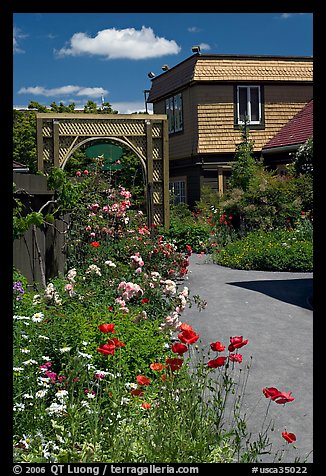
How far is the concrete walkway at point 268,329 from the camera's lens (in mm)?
5504

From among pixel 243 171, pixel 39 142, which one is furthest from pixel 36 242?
pixel 243 171

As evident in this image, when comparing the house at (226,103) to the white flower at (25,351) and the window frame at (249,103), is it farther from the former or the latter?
the white flower at (25,351)

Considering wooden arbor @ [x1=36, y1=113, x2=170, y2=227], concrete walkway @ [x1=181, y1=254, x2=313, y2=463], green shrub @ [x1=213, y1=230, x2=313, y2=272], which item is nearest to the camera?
concrete walkway @ [x1=181, y1=254, x2=313, y2=463]

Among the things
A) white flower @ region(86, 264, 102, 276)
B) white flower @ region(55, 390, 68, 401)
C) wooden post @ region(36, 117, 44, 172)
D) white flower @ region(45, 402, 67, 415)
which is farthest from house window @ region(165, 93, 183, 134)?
white flower @ region(45, 402, 67, 415)

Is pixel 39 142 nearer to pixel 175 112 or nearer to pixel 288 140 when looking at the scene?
pixel 288 140

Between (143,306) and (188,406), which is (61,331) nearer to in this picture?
(188,406)

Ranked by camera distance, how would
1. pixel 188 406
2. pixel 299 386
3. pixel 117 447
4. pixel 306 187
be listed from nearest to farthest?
1. pixel 117 447
2. pixel 188 406
3. pixel 299 386
4. pixel 306 187

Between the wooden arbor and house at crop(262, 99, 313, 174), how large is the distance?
704 cm

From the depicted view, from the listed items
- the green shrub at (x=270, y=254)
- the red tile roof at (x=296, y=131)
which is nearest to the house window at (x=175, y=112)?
the red tile roof at (x=296, y=131)

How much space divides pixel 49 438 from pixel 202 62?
808 inches

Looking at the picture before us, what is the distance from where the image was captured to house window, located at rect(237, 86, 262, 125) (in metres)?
24.1

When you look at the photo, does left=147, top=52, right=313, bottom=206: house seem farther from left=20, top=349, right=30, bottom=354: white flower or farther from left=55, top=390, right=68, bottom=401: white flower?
left=55, top=390, right=68, bottom=401: white flower

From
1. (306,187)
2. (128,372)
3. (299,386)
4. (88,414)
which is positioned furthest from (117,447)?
(306,187)

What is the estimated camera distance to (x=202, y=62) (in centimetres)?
2342
